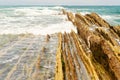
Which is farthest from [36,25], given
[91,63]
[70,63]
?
[91,63]

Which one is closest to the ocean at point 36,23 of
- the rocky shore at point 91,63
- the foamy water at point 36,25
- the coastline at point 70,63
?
the foamy water at point 36,25

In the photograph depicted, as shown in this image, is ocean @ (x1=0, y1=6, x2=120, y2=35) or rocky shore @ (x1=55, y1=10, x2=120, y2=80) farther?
ocean @ (x1=0, y1=6, x2=120, y2=35)

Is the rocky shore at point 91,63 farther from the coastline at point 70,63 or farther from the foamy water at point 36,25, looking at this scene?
the foamy water at point 36,25

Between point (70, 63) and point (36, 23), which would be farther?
point (36, 23)

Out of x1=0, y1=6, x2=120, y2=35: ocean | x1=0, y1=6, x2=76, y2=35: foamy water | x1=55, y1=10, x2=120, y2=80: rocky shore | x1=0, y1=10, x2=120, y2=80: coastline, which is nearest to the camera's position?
x1=55, y1=10, x2=120, y2=80: rocky shore

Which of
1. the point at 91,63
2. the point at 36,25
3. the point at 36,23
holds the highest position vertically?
the point at 91,63

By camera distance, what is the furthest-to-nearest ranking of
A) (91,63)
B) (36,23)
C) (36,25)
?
(36,23) < (36,25) < (91,63)

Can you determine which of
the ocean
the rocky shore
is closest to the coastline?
the rocky shore

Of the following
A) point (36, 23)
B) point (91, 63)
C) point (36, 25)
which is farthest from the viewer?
point (36, 23)

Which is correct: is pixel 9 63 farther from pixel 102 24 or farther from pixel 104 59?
pixel 102 24

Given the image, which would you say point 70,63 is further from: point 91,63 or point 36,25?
point 36,25

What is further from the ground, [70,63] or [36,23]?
[70,63]

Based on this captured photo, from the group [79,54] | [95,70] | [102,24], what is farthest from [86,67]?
Answer: [102,24]

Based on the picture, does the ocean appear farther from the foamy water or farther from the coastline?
the coastline
